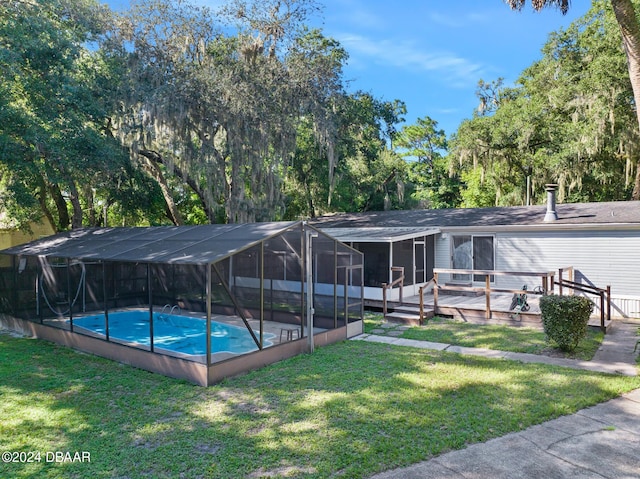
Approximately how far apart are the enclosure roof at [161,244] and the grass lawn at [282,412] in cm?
197

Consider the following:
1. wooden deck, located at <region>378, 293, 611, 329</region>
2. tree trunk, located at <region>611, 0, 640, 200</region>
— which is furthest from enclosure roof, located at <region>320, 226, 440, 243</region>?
tree trunk, located at <region>611, 0, 640, 200</region>

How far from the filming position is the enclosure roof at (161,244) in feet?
23.1

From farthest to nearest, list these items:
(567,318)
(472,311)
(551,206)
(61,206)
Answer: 1. (61,206)
2. (551,206)
3. (472,311)
4. (567,318)

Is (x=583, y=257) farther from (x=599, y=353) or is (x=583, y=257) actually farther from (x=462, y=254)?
(x=599, y=353)

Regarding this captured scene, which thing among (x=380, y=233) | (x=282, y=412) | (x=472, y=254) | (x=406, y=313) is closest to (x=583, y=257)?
(x=472, y=254)

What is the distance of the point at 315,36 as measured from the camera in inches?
722

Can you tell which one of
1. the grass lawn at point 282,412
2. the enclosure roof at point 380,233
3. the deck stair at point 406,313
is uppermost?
the enclosure roof at point 380,233

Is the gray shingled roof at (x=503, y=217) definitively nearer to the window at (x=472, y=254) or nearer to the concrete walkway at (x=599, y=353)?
the window at (x=472, y=254)

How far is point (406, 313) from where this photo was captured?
1112cm

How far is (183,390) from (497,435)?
4153 mm

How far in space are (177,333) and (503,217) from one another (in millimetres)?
10791

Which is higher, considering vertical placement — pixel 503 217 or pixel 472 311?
pixel 503 217

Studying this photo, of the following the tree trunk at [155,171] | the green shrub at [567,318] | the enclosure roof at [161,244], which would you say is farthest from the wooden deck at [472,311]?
the tree trunk at [155,171]

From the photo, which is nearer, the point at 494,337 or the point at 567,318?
the point at 567,318
